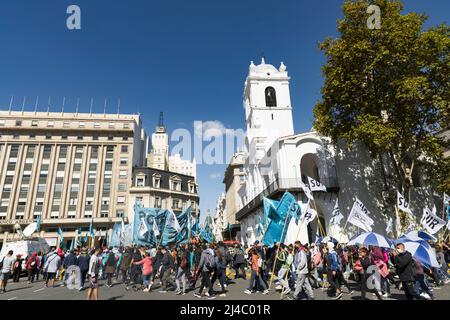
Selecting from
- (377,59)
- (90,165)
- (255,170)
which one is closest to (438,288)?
(377,59)

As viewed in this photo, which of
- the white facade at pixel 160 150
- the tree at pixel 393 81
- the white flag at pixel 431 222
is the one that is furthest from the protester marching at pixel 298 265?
the white facade at pixel 160 150

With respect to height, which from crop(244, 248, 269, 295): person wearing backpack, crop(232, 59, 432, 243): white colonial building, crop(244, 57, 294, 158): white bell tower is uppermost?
crop(244, 57, 294, 158): white bell tower

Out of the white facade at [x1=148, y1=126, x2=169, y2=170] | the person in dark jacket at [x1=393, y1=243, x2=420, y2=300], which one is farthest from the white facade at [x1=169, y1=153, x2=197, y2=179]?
the person in dark jacket at [x1=393, y1=243, x2=420, y2=300]

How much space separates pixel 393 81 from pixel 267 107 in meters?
19.1

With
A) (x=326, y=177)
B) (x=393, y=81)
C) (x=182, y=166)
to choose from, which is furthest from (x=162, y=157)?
(x=393, y=81)

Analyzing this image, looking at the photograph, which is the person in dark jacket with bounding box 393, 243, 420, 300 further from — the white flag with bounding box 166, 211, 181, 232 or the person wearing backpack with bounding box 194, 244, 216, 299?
the white flag with bounding box 166, 211, 181, 232

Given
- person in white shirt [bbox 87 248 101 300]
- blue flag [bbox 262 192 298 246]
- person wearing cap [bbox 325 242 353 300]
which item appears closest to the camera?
person in white shirt [bbox 87 248 101 300]

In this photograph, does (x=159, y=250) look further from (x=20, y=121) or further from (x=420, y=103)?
(x=20, y=121)

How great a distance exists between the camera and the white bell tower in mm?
35344

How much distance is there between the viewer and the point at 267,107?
1423 inches

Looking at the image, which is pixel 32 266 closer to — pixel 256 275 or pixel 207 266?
pixel 207 266

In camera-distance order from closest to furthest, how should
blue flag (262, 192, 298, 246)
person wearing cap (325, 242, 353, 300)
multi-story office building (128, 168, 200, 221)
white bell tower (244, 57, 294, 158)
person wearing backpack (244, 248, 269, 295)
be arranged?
person wearing cap (325, 242, 353, 300) < person wearing backpack (244, 248, 269, 295) < blue flag (262, 192, 298, 246) < white bell tower (244, 57, 294, 158) < multi-story office building (128, 168, 200, 221)

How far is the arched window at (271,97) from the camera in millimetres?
37062

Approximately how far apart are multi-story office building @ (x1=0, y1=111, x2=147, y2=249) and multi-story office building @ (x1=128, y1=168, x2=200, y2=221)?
216 centimetres
